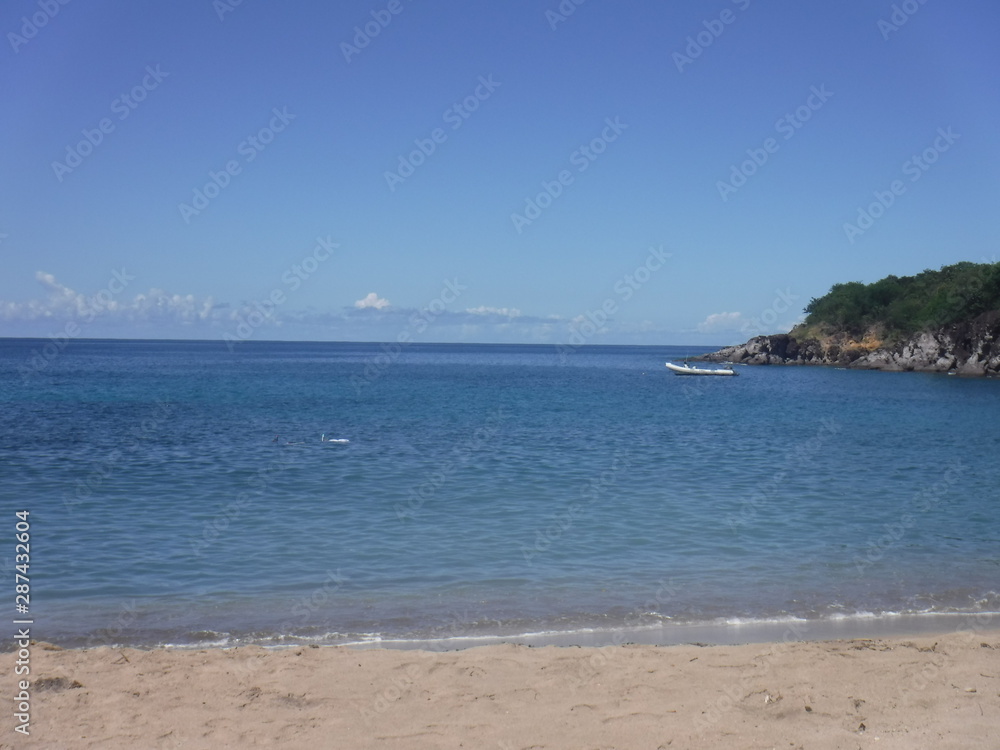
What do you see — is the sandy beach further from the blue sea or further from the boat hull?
the boat hull

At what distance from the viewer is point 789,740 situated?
6141 millimetres

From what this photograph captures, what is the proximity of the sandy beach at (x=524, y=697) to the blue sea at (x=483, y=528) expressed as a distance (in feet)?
4.37

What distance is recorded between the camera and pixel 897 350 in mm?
84750

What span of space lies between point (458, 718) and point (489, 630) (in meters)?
2.79

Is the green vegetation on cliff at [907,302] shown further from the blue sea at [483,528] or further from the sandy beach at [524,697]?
the sandy beach at [524,697]

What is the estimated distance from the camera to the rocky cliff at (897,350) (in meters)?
70.6

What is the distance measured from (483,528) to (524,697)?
731 cm

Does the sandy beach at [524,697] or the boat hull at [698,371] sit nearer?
the sandy beach at [524,697]

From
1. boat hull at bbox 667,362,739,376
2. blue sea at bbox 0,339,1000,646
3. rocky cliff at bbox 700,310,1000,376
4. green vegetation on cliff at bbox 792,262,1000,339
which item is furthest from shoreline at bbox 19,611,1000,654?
green vegetation on cliff at bbox 792,262,1000,339

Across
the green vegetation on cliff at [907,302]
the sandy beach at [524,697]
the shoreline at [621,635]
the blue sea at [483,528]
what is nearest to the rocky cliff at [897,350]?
the green vegetation on cliff at [907,302]

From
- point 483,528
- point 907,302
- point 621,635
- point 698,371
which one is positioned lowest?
point 621,635

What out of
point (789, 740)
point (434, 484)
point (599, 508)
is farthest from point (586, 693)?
point (434, 484)

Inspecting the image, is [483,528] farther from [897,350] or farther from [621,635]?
[897,350]

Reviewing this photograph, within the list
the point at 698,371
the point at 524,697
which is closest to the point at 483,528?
the point at 524,697
